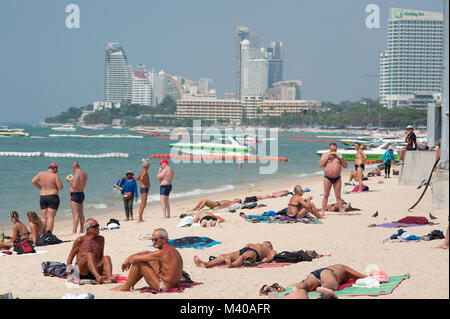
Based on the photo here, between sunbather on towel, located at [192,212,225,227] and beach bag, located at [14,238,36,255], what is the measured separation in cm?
360

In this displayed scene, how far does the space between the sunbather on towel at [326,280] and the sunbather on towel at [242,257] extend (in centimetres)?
192

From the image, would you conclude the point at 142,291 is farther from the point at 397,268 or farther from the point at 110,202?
the point at 110,202

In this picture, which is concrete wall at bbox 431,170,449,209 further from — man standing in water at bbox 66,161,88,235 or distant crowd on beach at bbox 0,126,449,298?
man standing in water at bbox 66,161,88,235

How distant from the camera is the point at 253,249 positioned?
9219 millimetres

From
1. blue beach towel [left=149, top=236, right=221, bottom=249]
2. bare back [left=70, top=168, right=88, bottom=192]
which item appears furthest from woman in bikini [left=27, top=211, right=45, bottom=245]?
blue beach towel [left=149, top=236, right=221, bottom=249]

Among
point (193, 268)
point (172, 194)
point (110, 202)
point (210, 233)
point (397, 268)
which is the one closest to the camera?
point (397, 268)

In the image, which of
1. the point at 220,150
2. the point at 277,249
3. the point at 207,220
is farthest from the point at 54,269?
the point at 220,150

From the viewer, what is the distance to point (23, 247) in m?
10.5

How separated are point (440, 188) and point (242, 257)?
4.22 metres

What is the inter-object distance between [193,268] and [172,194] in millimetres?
15567
